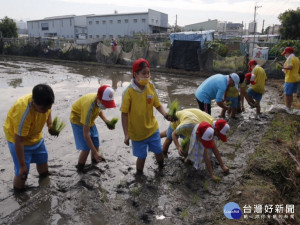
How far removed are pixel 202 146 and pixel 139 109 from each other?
1.14 meters

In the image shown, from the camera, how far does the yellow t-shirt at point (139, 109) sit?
3.59 m

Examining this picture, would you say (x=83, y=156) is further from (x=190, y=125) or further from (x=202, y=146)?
(x=202, y=146)

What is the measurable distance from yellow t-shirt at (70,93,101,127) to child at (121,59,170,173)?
1.38ft

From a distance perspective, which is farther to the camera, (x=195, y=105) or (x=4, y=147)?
(x=195, y=105)

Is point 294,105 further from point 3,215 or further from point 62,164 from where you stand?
point 3,215

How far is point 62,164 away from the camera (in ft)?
14.5

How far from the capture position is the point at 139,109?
3643 mm

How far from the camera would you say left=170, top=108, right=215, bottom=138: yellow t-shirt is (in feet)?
12.9

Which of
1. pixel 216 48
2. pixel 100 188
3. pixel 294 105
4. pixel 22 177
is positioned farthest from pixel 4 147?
pixel 216 48

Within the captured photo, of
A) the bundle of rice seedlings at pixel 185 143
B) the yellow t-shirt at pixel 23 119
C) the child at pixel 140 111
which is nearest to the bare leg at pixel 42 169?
→ the yellow t-shirt at pixel 23 119

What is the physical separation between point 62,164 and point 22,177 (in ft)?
3.95

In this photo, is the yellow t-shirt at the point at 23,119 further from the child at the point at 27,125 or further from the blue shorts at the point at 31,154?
the blue shorts at the point at 31,154

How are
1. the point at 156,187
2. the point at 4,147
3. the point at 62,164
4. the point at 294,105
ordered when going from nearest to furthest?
1. the point at 156,187
2. the point at 62,164
3. the point at 4,147
4. the point at 294,105

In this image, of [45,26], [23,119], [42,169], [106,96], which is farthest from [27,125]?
[45,26]
